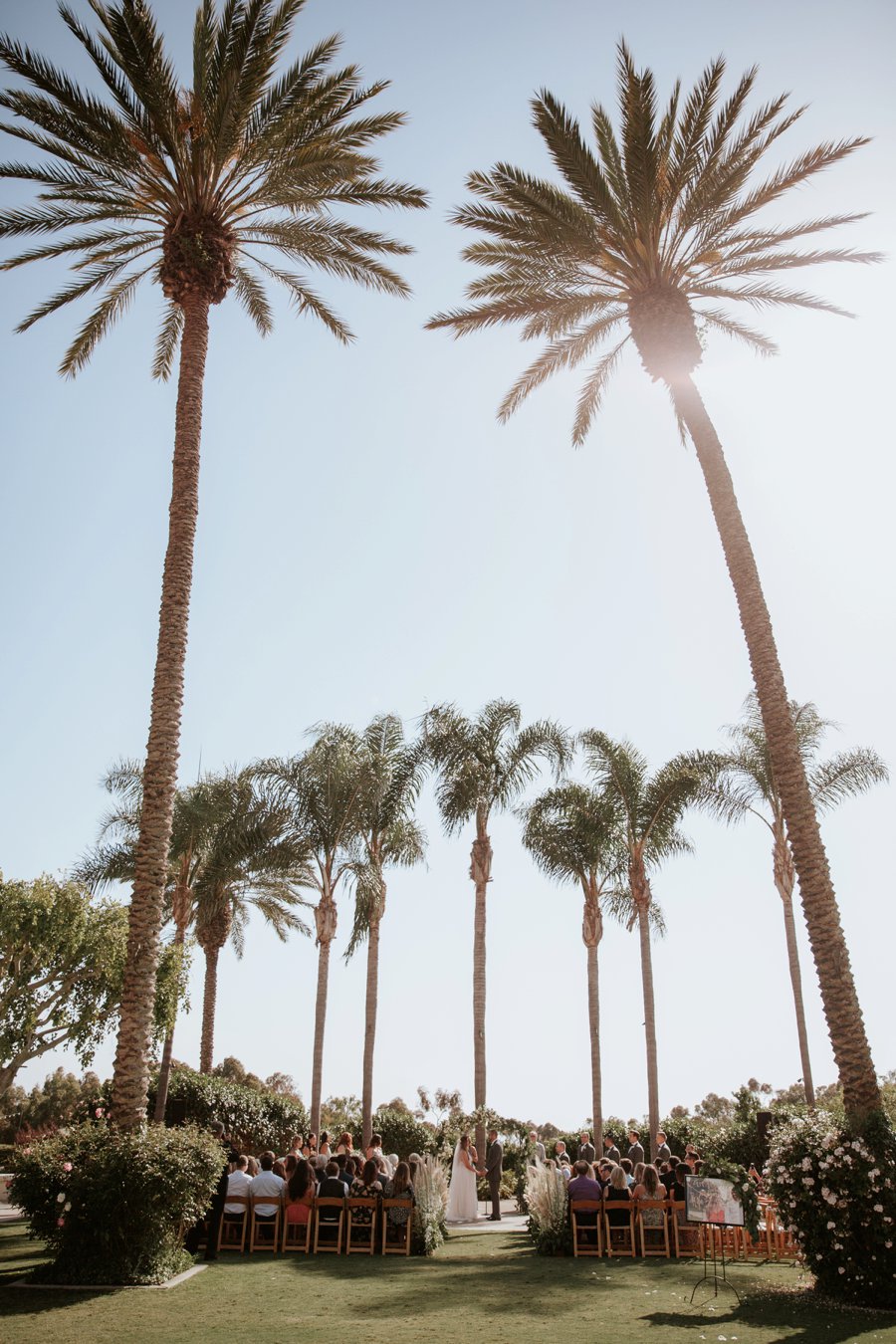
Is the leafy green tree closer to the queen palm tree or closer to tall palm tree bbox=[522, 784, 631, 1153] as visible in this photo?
the queen palm tree

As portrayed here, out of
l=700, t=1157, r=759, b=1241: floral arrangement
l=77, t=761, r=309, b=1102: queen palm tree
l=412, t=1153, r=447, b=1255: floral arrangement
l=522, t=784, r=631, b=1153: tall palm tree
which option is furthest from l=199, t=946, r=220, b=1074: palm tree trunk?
l=700, t=1157, r=759, b=1241: floral arrangement

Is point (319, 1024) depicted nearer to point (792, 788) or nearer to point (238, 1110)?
point (238, 1110)

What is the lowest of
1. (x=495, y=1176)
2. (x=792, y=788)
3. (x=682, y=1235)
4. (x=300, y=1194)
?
(x=682, y=1235)

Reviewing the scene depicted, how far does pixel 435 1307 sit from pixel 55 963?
47.3ft

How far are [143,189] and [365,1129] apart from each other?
875 inches

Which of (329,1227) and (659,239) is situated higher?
(659,239)

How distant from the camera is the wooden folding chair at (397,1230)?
46.1ft

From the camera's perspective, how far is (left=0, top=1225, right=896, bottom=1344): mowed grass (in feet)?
27.0

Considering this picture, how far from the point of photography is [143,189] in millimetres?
16125

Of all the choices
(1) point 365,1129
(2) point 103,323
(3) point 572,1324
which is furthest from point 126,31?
(1) point 365,1129

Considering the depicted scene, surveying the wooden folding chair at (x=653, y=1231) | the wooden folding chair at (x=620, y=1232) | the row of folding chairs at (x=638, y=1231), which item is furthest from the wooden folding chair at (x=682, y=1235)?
the wooden folding chair at (x=620, y=1232)

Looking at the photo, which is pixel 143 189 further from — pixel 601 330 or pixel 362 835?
pixel 362 835

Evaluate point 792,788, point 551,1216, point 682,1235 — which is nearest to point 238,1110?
point 551,1216

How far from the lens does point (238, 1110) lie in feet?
86.6
